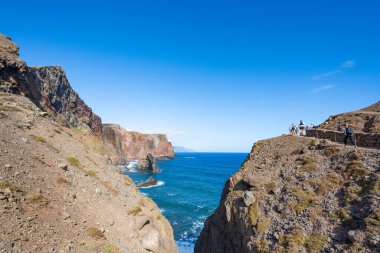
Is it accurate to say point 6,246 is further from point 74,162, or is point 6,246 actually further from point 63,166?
point 74,162

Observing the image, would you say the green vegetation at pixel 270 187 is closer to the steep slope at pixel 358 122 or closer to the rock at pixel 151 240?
the rock at pixel 151 240

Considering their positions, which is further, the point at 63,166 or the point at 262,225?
the point at 63,166

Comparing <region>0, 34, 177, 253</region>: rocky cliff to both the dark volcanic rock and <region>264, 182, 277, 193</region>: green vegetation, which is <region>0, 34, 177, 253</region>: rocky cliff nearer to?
<region>264, 182, 277, 193</region>: green vegetation

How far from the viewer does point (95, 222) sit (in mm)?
18484

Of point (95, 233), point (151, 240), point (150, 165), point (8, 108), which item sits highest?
point (8, 108)

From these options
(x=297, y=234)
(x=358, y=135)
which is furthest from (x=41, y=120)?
(x=358, y=135)

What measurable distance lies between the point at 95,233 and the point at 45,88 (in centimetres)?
8835

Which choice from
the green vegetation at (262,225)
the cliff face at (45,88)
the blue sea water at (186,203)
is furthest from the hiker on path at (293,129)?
the cliff face at (45,88)

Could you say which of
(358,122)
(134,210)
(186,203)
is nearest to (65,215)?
(134,210)

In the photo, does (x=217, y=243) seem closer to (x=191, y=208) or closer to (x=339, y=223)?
(x=339, y=223)

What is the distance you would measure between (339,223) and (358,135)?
49.0 ft

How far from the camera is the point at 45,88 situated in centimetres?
Answer: 8825

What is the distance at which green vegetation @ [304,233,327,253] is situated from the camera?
A: 50.0 feet

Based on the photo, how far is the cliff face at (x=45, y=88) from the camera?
3441 centimetres
